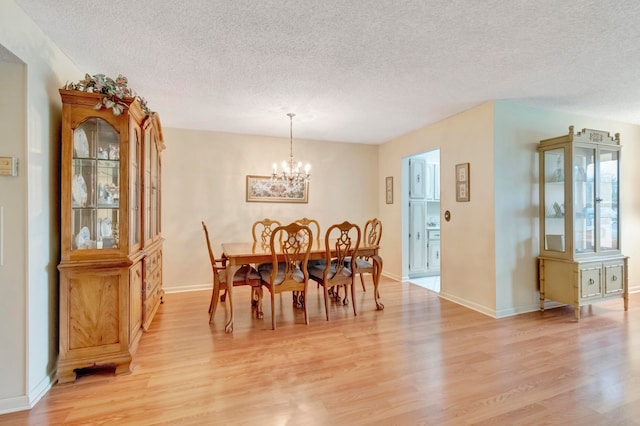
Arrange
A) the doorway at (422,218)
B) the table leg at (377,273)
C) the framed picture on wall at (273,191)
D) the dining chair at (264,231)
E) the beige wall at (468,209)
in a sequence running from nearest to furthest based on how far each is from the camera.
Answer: the beige wall at (468,209) → the table leg at (377,273) → the dining chair at (264,231) → the framed picture on wall at (273,191) → the doorway at (422,218)

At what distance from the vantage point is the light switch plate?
1785mm

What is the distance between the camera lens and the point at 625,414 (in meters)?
1.78

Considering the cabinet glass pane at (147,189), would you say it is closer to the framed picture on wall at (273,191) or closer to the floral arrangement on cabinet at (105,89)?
the floral arrangement on cabinet at (105,89)

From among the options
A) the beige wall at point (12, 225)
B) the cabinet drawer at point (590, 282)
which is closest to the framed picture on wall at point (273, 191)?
the beige wall at point (12, 225)

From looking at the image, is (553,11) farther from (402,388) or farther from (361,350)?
(361,350)

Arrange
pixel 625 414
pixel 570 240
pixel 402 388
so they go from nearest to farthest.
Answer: pixel 625 414 < pixel 402 388 < pixel 570 240

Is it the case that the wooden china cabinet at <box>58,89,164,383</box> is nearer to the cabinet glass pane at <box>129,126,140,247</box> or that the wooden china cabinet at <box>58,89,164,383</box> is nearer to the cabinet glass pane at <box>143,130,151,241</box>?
the cabinet glass pane at <box>129,126,140,247</box>

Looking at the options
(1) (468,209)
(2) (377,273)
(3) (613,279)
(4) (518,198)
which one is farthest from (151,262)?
(3) (613,279)

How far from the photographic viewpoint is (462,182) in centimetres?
385

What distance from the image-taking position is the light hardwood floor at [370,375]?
1783 millimetres

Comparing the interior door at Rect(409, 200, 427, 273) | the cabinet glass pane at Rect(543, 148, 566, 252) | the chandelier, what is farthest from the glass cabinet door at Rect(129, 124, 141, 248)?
the cabinet glass pane at Rect(543, 148, 566, 252)

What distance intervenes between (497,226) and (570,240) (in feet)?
2.48

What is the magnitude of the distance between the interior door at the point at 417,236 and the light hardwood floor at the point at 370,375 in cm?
198

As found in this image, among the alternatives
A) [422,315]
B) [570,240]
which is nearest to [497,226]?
[570,240]
